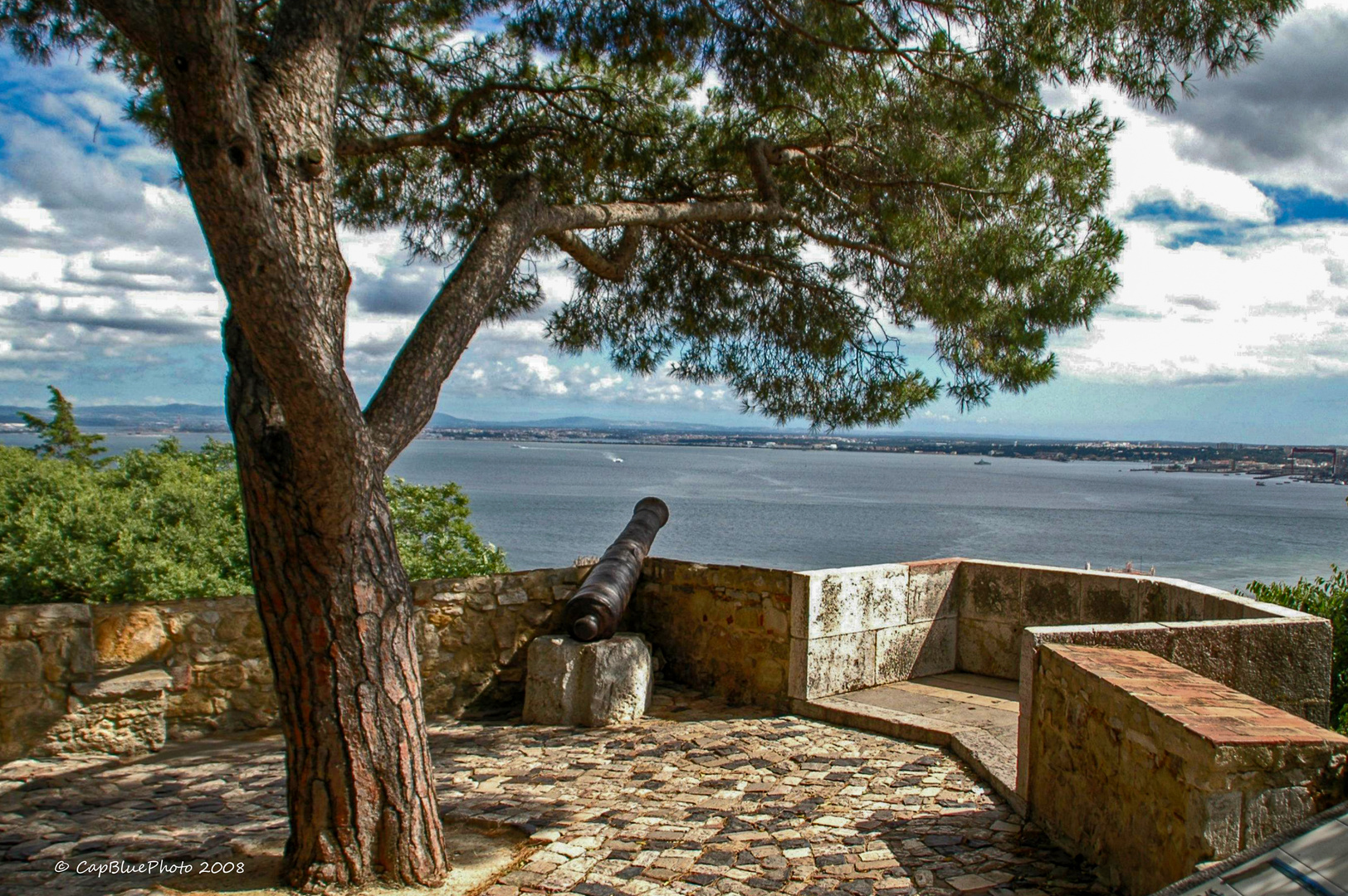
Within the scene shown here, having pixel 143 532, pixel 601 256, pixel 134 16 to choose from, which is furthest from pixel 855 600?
pixel 143 532

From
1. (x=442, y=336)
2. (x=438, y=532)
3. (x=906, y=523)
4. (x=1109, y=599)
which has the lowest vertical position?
(x=906, y=523)

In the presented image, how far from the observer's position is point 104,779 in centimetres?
473

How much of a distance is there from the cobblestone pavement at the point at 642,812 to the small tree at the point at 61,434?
1585 cm

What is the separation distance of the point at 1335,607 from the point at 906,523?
4767 centimetres

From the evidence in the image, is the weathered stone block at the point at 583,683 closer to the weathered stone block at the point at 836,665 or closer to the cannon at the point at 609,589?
the cannon at the point at 609,589

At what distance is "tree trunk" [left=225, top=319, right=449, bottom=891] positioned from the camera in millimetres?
3320

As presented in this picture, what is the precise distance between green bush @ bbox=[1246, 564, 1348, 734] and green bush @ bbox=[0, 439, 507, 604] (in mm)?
8518

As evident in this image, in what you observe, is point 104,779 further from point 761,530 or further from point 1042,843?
point 761,530

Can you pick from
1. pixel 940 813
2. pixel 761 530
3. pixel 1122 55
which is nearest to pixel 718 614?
pixel 940 813

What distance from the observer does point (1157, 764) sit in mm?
3008

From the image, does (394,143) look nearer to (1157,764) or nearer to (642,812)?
(642,812)

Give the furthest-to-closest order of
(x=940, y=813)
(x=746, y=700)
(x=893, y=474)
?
(x=893, y=474), (x=746, y=700), (x=940, y=813)

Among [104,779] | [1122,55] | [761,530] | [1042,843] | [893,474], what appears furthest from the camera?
[893,474]

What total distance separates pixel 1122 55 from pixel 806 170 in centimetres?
202
